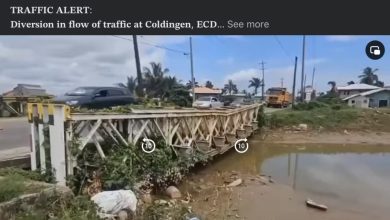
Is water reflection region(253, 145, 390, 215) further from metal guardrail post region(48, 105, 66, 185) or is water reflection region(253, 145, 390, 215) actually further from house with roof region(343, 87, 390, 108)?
house with roof region(343, 87, 390, 108)

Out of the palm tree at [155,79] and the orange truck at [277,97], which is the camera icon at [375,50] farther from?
the orange truck at [277,97]

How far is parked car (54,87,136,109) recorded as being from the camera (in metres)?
11.9

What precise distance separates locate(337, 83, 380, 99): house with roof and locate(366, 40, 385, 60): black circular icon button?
43.1 m

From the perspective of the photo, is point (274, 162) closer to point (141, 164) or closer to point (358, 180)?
point (358, 180)

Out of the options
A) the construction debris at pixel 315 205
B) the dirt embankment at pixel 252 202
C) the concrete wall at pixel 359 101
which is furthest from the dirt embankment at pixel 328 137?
the concrete wall at pixel 359 101

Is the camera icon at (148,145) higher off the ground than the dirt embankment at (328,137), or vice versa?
the camera icon at (148,145)

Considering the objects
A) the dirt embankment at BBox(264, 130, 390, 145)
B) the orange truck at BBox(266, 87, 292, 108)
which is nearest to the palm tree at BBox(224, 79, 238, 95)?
the orange truck at BBox(266, 87, 292, 108)

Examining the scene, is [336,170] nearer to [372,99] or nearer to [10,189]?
[10,189]

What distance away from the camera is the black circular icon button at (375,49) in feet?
12.5

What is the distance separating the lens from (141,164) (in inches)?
274

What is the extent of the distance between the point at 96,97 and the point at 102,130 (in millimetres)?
6173

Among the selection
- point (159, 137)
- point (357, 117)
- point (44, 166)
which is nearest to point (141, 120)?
point (159, 137)

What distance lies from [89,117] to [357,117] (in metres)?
23.5

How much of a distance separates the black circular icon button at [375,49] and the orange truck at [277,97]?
34.6 metres
